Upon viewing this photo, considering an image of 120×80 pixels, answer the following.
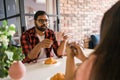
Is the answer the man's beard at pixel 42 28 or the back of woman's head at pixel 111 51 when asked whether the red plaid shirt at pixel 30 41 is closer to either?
the man's beard at pixel 42 28

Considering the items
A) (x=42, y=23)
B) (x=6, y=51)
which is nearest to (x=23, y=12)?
(x=42, y=23)

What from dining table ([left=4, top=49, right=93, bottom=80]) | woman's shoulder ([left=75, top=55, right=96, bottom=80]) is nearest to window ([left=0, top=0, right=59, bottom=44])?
dining table ([left=4, top=49, right=93, bottom=80])

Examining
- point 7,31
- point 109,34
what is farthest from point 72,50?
point 109,34

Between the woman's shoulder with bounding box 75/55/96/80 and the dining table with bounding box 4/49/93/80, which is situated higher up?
the woman's shoulder with bounding box 75/55/96/80

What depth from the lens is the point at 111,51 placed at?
537 mm

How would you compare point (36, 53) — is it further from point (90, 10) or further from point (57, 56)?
point (90, 10)

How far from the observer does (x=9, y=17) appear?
2.93m

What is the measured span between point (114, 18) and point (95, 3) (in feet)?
12.5

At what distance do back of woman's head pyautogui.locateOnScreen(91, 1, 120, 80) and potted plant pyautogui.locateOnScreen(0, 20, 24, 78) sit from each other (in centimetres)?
77

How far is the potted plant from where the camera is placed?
1170 millimetres

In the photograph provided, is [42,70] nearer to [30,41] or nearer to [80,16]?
[30,41]

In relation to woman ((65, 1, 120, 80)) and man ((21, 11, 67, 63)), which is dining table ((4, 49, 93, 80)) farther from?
woman ((65, 1, 120, 80))

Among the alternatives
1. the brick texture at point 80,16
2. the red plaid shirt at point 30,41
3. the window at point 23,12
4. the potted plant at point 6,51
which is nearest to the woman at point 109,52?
the potted plant at point 6,51

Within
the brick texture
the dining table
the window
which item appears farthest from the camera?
the brick texture
